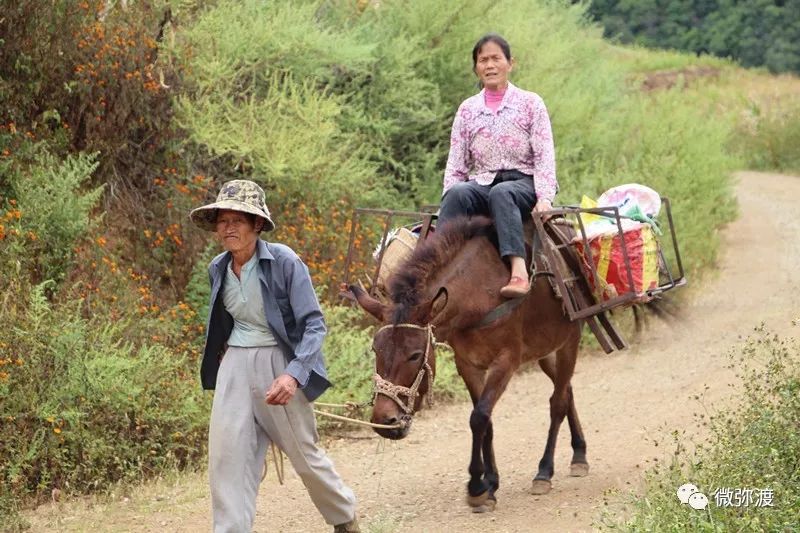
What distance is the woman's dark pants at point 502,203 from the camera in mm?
7336

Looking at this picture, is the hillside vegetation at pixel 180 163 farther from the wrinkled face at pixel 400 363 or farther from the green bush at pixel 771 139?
the green bush at pixel 771 139

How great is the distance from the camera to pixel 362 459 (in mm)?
9453

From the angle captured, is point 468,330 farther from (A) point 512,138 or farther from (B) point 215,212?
(B) point 215,212

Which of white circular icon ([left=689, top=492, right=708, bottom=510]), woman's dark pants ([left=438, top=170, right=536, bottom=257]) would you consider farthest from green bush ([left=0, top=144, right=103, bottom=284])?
white circular icon ([left=689, top=492, right=708, bottom=510])

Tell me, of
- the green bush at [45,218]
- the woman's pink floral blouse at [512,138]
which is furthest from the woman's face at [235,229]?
the green bush at [45,218]

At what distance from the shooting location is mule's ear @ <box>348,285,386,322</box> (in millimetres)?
6941

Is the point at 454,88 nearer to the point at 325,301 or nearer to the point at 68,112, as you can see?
the point at 325,301

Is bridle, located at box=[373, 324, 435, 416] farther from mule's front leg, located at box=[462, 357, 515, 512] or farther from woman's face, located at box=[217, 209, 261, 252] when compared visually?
woman's face, located at box=[217, 209, 261, 252]

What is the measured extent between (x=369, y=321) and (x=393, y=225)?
1.71 meters

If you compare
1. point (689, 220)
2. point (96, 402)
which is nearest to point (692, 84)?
point (689, 220)

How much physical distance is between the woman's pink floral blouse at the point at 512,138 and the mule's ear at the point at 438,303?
3.62 ft

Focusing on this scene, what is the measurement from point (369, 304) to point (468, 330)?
0.74 m

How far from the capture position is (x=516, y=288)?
7203mm

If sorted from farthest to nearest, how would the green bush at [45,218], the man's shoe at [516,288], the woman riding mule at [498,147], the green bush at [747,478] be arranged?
1. the green bush at [45,218]
2. the woman riding mule at [498,147]
3. the man's shoe at [516,288]
4. the green bush at [747,478]
